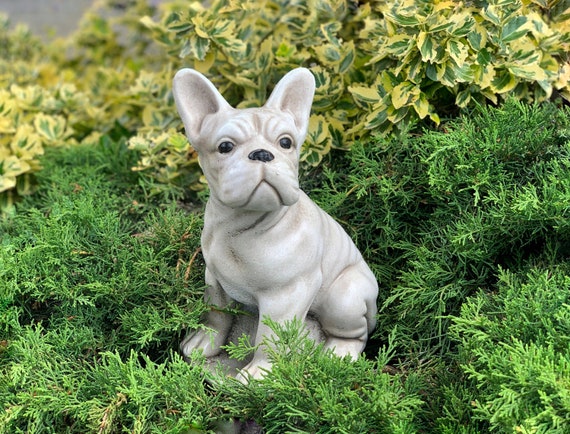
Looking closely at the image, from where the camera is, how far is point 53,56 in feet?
13.1

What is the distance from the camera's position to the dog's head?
1.53 meters

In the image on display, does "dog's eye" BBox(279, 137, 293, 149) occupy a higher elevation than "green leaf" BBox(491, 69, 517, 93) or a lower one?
higher

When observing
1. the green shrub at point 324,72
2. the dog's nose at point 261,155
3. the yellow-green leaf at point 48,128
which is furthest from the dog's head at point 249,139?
the yellow-green leaf at point 48,128

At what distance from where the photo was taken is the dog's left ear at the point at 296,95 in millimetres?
1693

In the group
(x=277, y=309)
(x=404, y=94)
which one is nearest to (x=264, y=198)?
(x=277, y=309)

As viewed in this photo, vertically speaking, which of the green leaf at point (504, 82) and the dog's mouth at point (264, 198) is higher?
the dog's mouth at point (264, 198)

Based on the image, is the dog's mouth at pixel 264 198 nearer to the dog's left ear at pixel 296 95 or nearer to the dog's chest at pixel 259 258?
the dog's chest at pixel 259 258

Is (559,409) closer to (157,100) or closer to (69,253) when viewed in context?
(69,253)

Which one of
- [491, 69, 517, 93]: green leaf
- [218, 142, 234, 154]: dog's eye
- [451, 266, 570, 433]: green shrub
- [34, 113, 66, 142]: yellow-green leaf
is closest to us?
[451, 266, 570, 433]: green shrub

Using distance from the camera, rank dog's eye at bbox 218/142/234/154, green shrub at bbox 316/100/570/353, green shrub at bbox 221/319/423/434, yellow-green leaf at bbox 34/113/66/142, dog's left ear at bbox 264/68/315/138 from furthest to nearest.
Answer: yellow-green leaf at bbox 34/113/66/142 < green shrub at bbox 316/100/570/353 < dog's left ear at bbox 264/68/315/138 < dog's eye at bbox 218/142/234/154 < green shrub at bbox 221/319/423/434

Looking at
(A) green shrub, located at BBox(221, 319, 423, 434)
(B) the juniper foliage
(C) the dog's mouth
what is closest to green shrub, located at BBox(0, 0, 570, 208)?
(B) the juniper foliage

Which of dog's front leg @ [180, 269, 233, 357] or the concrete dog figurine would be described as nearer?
the concrete dog figurine

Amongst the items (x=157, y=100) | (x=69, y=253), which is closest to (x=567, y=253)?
(x=69, y=253)

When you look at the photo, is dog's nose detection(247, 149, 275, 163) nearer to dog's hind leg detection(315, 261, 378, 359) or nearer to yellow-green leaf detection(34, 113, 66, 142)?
dog's hind leg detection(315, 261, 378, 359)
